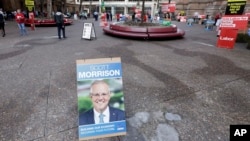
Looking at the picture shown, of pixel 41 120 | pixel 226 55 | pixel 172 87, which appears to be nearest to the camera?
pixel 41 120

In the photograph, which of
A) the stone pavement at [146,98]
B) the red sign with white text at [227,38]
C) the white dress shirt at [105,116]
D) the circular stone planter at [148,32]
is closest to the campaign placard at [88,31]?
the circular stone planter at [148,32]

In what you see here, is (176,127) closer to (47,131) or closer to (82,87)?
(82,87)

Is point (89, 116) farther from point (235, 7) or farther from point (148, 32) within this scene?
point (148, 32)

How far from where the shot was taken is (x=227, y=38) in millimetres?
9695

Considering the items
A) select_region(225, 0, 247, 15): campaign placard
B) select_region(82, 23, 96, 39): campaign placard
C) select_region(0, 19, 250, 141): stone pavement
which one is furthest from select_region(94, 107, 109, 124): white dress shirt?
select_region(82, 23, 96, 39): campaign placard

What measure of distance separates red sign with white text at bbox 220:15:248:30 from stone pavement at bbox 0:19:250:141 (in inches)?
101

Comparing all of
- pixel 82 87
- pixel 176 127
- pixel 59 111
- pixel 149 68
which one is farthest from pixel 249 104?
pixel 59 111

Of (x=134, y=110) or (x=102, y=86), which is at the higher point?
(x=102, y=86)

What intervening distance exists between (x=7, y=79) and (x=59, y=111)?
2520 millimetres

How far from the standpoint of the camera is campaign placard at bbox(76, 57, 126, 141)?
2.45 m

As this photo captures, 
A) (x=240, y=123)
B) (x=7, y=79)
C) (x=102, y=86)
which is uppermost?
(x=102, y=86)

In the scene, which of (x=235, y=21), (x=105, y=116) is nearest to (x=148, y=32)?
(x=235, y=21)

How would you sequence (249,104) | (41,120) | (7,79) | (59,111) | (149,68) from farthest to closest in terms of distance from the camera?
1. (149,68)
2. (7,79)
3. (249,104)
4. (59,111)
5. (41,120)

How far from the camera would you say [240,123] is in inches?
131
